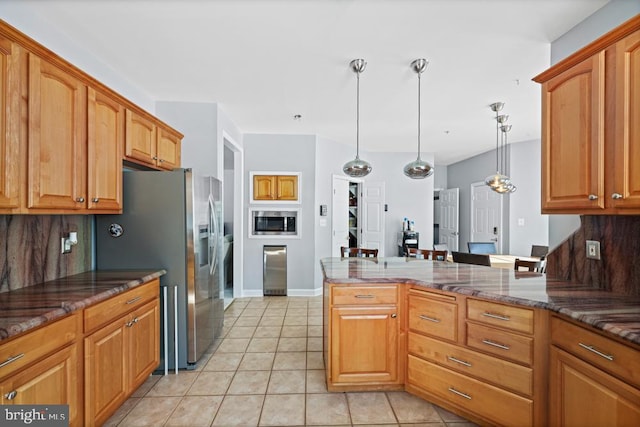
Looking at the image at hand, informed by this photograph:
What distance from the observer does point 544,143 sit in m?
1.84

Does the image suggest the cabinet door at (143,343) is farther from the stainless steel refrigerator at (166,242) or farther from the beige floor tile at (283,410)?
the beige floor tile at (283,410)

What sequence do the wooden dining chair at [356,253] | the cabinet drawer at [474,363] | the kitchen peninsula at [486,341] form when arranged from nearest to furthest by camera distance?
the kitchen peninsula at [486,341], the cabinet drawer at [474,363], the wooden dining chair at [356,253]

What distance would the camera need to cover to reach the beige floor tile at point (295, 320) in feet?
11.9

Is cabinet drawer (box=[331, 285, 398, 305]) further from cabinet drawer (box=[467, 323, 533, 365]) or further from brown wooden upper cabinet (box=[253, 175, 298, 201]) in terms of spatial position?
brown wooden upper cabinet (box=[253, 175, 298, 201])

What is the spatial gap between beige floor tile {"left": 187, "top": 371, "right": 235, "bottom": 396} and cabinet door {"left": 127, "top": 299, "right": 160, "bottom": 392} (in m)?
0.35

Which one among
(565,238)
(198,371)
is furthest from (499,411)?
(198,371)

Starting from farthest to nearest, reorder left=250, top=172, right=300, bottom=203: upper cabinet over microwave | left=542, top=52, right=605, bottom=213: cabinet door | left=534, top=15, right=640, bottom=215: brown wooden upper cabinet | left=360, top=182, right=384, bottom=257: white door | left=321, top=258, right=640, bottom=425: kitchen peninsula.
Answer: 1. left=360, top=182, right=384, bottom=257: white door
2. left=250, top=172, right=300, bottom=203: upper cabinet over microwave
3. left=542, top=52, right=605, bottom=213: cabinet door
4. left=534, top=15, right=640, bottom=215: brown wooden upper cabinet
5. left=321, top=258, right=640, bottom=425: kitchen peninsula

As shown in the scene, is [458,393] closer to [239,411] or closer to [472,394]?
[472,394]

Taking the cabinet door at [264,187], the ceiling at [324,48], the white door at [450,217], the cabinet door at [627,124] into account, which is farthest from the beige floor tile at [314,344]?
the white door at [450,217]

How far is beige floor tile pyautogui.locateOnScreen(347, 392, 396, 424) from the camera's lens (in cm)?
191

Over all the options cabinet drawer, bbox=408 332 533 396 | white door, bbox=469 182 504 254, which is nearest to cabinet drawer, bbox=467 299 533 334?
cabinet drawer, bbox=408 332 533 396

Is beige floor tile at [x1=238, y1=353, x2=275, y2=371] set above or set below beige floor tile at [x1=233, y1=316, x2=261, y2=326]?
above

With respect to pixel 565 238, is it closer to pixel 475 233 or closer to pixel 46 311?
pixel 46 311

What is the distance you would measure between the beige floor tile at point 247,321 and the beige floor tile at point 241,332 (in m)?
0.10
